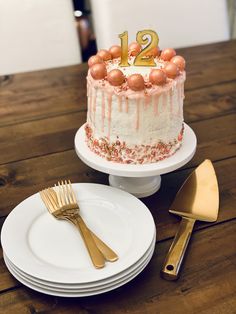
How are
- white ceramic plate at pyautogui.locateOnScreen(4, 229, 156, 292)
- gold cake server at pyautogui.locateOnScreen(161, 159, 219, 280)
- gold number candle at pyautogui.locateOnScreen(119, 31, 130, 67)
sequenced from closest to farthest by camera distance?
white ceramic plate at pyautogui.locateOnScreen(4, 229, 156, 292) → gold cake server at pyautogui.locateOnScreen(161, 159, 219, 280) → gold number candle at pyautogui.locateOnScreen(119, 31, 130, 67)

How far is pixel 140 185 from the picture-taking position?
0.90 meters

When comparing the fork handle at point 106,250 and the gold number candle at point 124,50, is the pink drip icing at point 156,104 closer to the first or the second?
the gold number candle at point 124,50

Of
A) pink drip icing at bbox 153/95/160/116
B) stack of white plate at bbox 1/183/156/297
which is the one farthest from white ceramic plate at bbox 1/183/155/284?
pink drip icing at bbox 153/95/160/116

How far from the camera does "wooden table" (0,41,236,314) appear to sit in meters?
0.66

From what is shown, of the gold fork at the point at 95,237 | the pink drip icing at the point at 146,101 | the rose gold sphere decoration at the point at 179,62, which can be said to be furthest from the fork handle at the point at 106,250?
the rose gold sphere decoration at the point at 179,62

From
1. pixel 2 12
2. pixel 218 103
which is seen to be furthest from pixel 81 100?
pixel 2 12

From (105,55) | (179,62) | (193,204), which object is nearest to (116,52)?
(105,55)

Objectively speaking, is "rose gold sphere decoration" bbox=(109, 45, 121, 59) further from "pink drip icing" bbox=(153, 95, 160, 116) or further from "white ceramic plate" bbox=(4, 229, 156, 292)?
"white ceramic plate" bbox=(4, 229, 156, 292)

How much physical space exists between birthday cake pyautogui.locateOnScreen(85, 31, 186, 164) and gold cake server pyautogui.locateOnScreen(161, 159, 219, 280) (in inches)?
3.2

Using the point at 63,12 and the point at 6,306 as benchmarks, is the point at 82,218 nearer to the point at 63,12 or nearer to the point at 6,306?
the point at 6,306

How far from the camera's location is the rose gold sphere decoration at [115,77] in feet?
2.60

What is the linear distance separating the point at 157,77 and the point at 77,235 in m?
0.32

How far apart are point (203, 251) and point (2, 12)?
1.23 meters

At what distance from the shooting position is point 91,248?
2.31 feet
